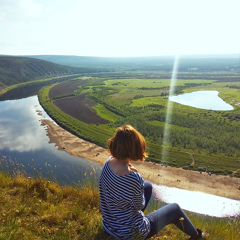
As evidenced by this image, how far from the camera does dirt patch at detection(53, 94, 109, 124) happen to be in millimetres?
47872

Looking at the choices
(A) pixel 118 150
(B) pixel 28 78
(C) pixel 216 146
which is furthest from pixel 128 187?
(B) pixel 28 78

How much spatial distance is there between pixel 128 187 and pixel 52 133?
121 feet

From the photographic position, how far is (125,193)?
10.7 ft

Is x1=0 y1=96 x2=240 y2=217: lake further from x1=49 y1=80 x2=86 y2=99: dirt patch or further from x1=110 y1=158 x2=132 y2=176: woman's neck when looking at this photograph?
x1=49 y1=80 x2=86 y2=99: dirt patch

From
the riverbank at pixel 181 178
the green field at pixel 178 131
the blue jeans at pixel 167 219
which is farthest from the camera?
the green field at pixel 178 131

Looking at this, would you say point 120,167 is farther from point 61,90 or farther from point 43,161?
point 61,90

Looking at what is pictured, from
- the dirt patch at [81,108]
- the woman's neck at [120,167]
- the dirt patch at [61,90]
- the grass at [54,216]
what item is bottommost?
the dirt patch at [61,90]

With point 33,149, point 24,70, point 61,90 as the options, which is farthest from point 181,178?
point 24,70

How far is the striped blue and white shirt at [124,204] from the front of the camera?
3.26 m

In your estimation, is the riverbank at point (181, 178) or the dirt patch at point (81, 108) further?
the dirt patch at point (81, 108)

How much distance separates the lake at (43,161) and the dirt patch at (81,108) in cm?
580

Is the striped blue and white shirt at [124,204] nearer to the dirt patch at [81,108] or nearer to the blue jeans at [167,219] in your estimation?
the blue jeans at [167,219]

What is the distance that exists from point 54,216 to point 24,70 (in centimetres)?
14819

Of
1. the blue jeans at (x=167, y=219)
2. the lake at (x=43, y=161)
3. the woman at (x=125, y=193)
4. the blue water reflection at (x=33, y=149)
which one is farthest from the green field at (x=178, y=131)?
the woman at (x=125, y=193)
